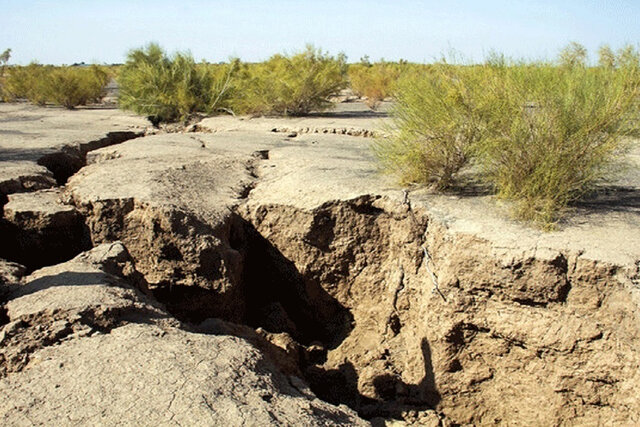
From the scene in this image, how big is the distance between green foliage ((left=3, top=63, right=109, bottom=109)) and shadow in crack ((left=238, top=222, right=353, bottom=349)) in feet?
30.5

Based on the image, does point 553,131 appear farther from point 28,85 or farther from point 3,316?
point 28,85

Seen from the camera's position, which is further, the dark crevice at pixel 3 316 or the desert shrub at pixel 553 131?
the desert shrub at pixel 553 131

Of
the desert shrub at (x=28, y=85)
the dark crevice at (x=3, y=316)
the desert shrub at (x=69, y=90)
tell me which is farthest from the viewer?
the desert shrub at (x=28, y=85)

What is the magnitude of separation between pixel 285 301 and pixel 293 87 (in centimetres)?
577

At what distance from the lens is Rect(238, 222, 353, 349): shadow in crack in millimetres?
4832

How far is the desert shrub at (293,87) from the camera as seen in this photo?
1012 cm

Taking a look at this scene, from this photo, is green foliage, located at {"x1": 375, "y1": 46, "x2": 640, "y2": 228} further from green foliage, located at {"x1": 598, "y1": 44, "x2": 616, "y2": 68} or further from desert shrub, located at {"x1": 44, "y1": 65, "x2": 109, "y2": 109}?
desert shrub, located at {"x1": 44, "y1": 65, "x2": 109, "y2": 109}

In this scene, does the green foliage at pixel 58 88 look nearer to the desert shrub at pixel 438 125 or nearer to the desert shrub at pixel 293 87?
the desert shrub at pixel 293 87

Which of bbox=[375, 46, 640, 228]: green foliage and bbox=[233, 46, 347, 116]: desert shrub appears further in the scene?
bbox=[233, 46, 347, 116]: desert shrub

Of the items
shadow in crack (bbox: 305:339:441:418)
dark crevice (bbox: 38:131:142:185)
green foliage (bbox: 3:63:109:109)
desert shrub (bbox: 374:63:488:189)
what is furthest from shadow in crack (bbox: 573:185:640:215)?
green foliage (bbox: 3:63:109:109)

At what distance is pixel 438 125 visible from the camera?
4668 millimetres

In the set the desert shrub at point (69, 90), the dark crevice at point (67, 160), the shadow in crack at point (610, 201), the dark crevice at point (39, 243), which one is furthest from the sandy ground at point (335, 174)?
the desert shrub at point (69, 90)

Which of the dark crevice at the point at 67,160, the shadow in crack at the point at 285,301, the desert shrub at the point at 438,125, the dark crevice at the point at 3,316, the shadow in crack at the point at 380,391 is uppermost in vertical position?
the desert shrub at the point at 438,125

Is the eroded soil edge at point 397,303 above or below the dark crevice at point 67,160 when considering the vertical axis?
below
